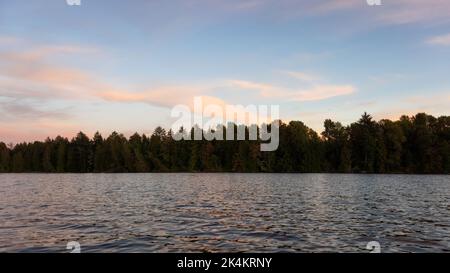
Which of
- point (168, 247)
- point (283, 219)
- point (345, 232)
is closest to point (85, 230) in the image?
point (168, 247)

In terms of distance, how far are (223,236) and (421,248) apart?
10.8 meters

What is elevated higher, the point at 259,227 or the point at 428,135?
the point at 428,135

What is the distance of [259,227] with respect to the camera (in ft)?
96.6

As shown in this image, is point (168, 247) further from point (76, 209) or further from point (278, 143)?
point (278, 143)

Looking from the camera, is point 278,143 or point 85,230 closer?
point 85,230

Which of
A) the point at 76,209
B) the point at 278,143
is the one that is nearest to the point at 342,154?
the point at 278,143

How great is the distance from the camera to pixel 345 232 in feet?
89.8

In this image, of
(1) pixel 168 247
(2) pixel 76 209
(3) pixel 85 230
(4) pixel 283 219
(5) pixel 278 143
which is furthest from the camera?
(5) pixel 278 143

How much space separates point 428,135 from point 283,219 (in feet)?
527
